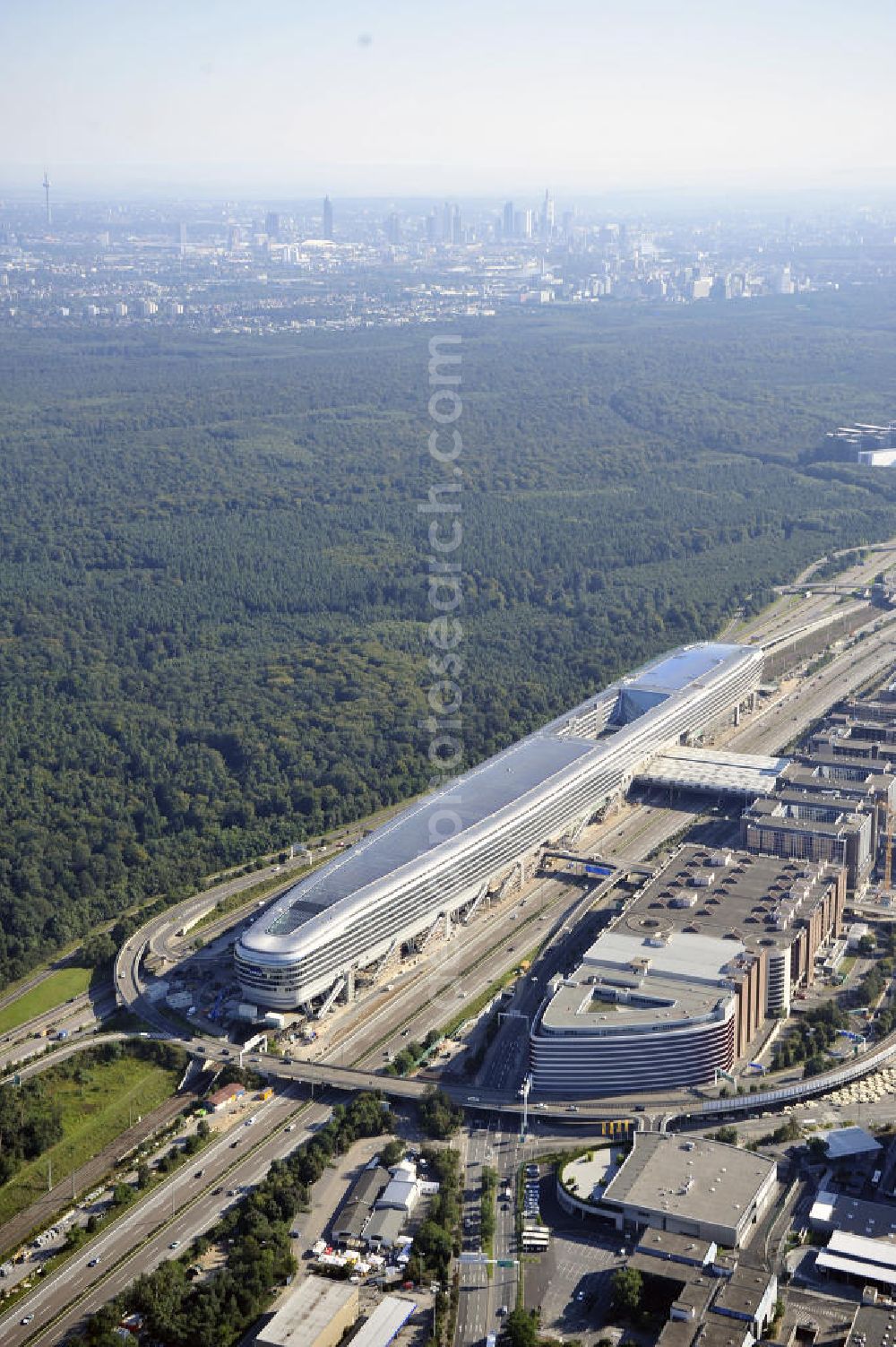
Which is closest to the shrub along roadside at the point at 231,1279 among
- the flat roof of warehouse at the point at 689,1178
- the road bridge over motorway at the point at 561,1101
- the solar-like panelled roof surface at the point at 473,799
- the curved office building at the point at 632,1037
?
the road bridge over motorway at the point at 561,1101

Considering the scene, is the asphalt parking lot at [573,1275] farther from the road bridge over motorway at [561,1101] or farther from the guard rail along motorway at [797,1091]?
the guard rail along motorway at [797,1091]

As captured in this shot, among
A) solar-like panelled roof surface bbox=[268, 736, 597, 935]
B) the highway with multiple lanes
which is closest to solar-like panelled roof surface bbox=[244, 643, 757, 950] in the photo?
solar-like panelled roof surface bbox=[268, 736, 597, 935]

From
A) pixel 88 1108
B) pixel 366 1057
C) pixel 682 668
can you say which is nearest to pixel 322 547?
pixel 682 668

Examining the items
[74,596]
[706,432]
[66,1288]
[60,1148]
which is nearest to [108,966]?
[60,1148]

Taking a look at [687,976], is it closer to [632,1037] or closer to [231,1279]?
[632,1037]

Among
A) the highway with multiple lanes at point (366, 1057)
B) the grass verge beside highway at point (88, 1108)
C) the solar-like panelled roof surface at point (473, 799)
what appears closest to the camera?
the highway with multiple lanes at point (366, 1057)

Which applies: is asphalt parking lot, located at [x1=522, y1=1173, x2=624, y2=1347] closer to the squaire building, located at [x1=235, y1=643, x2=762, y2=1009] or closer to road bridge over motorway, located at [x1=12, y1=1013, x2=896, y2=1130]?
road bridge over motorway, located at [x1=12, y1=1013, x2=896, y2=1130]

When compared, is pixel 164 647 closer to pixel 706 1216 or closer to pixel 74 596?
pixel 74 596
